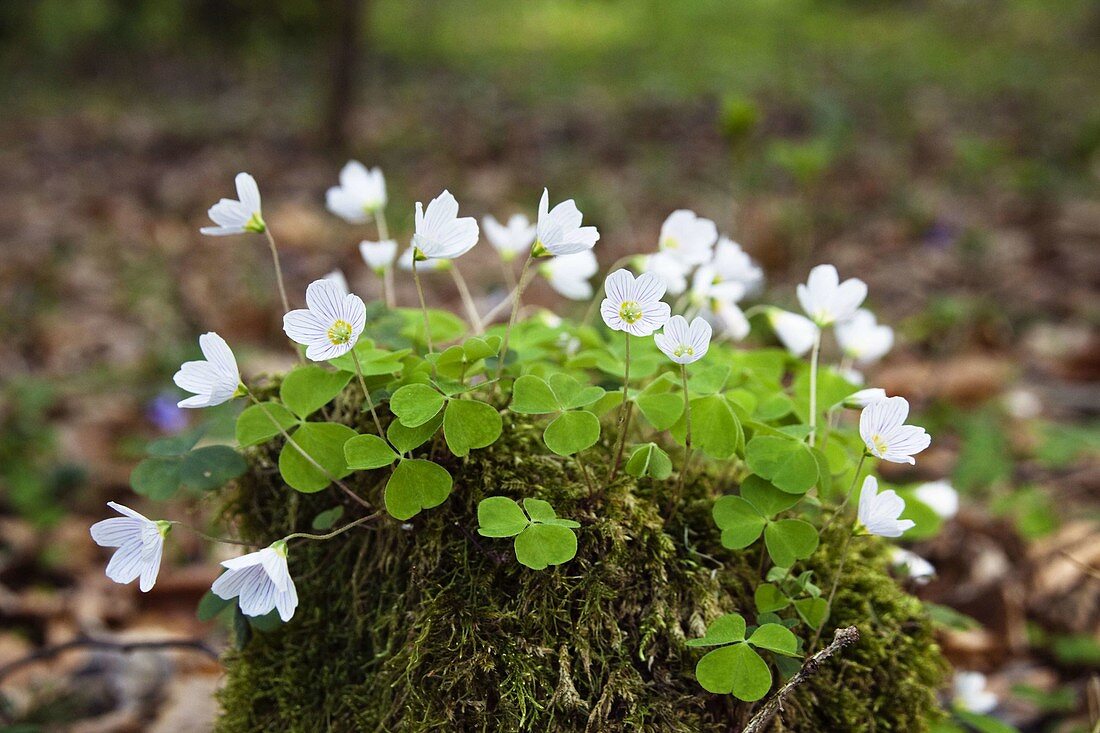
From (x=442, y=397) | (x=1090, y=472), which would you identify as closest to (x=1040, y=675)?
(x=1090, y=472)

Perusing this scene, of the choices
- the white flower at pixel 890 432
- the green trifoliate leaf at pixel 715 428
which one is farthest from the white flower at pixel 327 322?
the white flower at pixel 890 432

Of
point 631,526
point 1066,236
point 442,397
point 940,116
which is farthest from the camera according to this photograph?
point 940,116

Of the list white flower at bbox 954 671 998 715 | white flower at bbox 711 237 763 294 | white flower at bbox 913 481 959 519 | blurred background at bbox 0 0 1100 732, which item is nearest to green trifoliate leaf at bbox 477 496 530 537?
blurred background at bbox 0 0 1100 732

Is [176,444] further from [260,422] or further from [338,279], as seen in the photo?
A: [338,279]

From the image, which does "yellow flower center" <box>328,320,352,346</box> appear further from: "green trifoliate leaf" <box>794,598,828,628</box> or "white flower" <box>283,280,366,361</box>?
"green trifoliate leaf" <box>794,598,828,628</box>

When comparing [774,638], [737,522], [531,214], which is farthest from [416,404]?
[531,214]

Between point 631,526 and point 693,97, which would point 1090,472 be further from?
point 693,97
